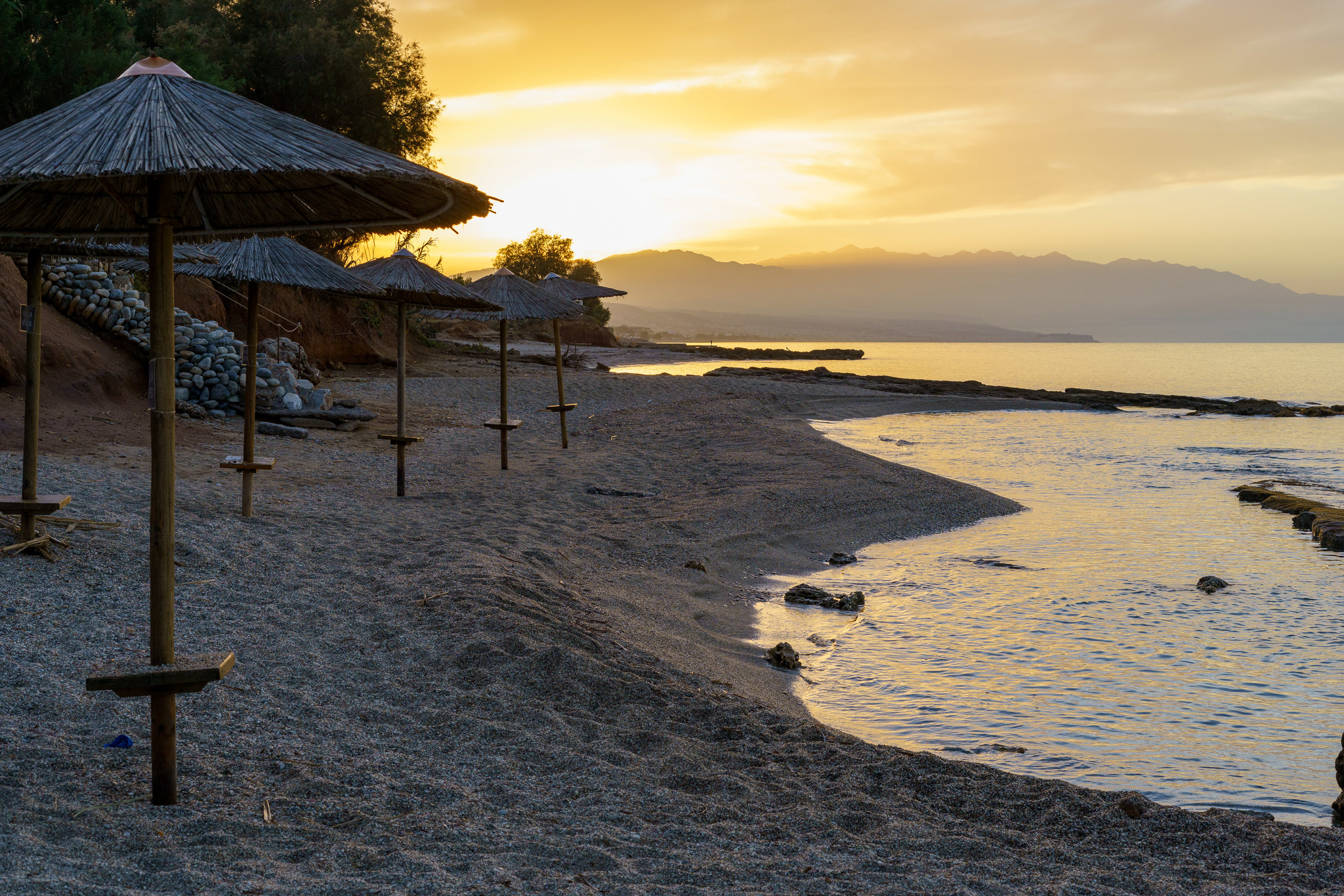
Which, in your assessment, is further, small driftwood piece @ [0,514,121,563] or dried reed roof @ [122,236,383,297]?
dried reed roof @ [122,236,383,297]

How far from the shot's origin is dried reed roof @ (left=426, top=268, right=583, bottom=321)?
14.0m

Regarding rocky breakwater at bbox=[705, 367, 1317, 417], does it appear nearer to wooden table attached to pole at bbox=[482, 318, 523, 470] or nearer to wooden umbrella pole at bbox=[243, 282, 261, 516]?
wooden table attached to pole at bbox=[482, 318, 523, 470]

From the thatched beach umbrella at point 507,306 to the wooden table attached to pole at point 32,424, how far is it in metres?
7.02

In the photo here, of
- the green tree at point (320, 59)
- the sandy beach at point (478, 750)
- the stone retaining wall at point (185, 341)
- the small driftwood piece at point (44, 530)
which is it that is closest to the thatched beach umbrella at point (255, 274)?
the sandy beach at point (478, 750)

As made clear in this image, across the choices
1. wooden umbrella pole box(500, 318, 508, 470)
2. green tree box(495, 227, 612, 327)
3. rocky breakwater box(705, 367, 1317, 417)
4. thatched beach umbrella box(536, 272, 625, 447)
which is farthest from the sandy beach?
green tree box(495, 227, 612, 327)

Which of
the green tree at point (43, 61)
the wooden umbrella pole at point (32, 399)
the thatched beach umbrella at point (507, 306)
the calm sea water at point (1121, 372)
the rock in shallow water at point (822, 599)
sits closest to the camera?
the wooden umbrella pole at point (32, 399)

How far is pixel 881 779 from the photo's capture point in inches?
180

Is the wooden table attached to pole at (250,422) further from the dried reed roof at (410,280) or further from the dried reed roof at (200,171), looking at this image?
the dried reed roof at (200,171)

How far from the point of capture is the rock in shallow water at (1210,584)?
9.59 metres

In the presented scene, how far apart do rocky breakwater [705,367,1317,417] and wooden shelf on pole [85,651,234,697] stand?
32.8 metres

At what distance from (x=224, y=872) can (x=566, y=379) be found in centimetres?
2543

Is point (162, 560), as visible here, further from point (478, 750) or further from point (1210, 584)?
point (1210, 584)

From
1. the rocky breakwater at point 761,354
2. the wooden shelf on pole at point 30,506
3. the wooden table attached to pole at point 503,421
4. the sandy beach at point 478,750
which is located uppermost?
the rocky breakwater at point 761,354

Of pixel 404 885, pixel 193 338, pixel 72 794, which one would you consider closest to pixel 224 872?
pixel 404 885
